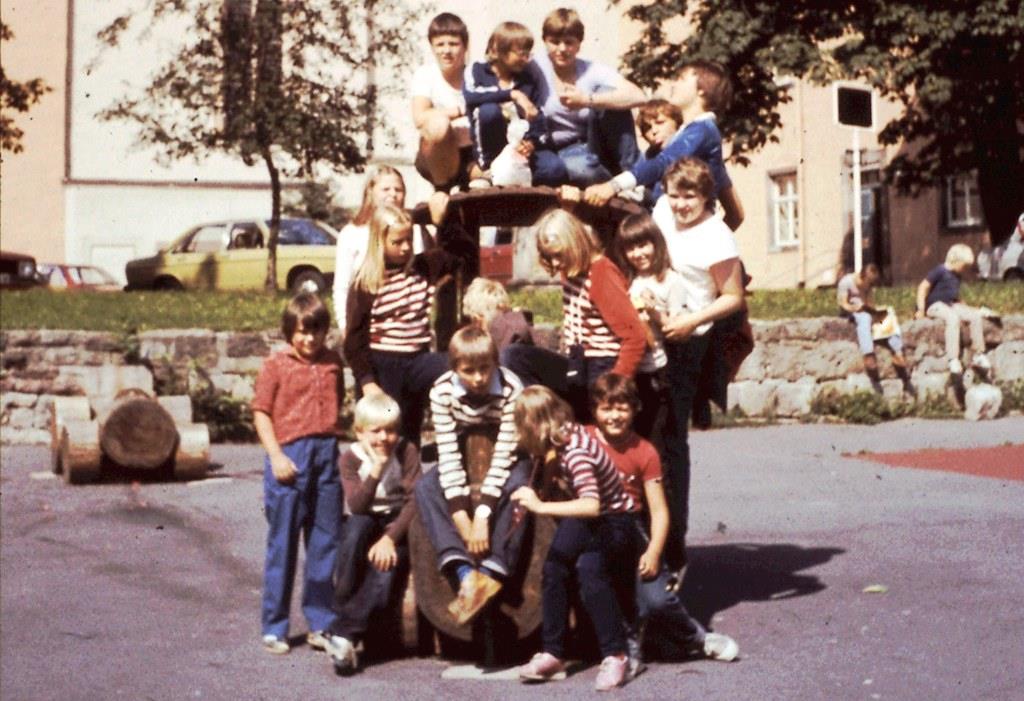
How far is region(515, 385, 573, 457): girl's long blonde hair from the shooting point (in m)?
7.87

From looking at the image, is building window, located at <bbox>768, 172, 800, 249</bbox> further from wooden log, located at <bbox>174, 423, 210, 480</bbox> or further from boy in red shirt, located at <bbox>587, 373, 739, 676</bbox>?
boy in red shirt, located at <bbox>587, 373, 739, 676</bbox>

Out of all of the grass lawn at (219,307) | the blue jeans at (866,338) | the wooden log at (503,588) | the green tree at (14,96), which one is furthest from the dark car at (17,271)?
the wooden log at (503,588)

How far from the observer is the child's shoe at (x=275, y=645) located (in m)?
8.67

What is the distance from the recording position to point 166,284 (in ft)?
116

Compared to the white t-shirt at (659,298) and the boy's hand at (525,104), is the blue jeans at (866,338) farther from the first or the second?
the white t-shirt at (659,298)

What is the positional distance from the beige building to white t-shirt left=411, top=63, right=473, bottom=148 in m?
30.8

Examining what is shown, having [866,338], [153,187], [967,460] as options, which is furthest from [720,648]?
[153,187]

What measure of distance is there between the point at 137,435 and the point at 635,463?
7944 millimetres

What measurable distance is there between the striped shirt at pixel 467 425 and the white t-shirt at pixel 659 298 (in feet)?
1.88

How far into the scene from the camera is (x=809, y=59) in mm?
29906

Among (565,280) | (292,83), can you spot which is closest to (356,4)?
(292,83)

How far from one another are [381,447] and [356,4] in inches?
834

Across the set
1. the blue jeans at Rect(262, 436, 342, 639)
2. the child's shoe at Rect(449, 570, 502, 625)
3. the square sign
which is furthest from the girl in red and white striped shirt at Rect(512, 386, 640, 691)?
the square sign

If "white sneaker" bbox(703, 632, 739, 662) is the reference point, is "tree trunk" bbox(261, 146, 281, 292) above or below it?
above
